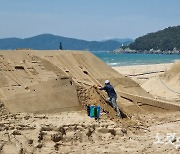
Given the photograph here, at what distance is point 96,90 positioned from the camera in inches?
500

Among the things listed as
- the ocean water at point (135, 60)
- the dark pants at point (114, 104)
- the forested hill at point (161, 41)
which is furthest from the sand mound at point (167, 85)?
the forested hill at point (161, 41)

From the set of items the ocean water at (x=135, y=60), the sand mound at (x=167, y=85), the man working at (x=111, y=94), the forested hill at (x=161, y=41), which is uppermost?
the forested hill at (x=161, y=41)

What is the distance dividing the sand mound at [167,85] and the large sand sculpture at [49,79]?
429 centimetres

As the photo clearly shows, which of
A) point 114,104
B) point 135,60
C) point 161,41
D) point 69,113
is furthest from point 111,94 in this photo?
point 161,41

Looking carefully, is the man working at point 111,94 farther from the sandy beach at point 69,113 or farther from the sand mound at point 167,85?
the sand mound at point 167,85

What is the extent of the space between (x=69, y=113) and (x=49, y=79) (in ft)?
4.43

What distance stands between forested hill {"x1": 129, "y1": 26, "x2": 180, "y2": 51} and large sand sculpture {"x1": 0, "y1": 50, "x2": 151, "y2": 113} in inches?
4447

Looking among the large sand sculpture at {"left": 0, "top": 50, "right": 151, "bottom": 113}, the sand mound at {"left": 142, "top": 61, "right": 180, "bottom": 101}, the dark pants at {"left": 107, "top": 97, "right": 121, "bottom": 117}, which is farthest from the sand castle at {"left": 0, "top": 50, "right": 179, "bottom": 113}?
the sand mound at {"left": 142, "top": 61, "right": 180, "bottom": 101}

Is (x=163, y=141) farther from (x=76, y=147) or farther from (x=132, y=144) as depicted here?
(x=76, y=147)

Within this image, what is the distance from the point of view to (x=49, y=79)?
486 inches

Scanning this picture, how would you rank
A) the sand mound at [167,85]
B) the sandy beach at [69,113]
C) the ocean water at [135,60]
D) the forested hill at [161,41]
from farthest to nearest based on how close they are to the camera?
1. the forested hill at [161,41]
2. the ocean water at [135,60]
3. the sand mound at [167,85]
4. the sandy beach at [69,113]

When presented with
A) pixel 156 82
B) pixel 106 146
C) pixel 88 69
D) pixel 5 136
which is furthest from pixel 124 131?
pixel 156 82

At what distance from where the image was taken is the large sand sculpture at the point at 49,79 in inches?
444

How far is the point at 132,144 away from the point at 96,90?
10.2 ft
